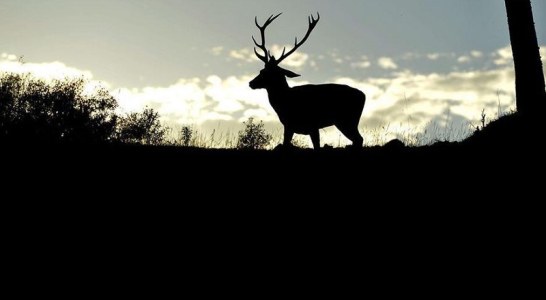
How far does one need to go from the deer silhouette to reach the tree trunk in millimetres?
3389

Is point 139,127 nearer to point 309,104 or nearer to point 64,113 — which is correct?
point 64,113

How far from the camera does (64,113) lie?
3444 centimetres

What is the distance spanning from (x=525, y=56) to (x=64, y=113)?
29.5 metres

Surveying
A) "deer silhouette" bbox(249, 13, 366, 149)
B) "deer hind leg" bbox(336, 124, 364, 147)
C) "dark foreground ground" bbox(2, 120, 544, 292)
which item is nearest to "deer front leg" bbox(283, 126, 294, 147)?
"deer silhouette" bbox(249, 13, 366, 149)

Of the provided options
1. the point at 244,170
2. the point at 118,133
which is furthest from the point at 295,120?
the point at 118,133

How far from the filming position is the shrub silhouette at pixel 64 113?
3188 cm

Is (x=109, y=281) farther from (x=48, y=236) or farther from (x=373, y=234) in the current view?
(x=373, y=234)

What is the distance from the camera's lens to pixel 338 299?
15.4ft

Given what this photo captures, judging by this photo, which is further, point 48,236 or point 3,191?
point 3,191

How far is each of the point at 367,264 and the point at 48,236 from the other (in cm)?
340

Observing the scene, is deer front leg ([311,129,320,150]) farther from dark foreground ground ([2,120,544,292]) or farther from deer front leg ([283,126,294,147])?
dark foreground ground ([2,120,544,292])

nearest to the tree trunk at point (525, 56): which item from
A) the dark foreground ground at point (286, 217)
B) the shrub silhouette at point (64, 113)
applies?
the dark foreground ground at point (286, 217)

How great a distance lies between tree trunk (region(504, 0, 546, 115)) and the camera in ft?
37.2

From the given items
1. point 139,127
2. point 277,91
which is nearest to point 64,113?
point 139,127
